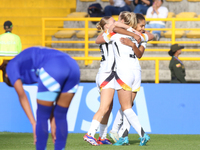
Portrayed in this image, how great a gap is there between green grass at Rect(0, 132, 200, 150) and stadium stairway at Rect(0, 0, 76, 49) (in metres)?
7.07

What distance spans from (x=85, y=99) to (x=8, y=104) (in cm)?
151

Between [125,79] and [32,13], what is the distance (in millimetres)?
9920

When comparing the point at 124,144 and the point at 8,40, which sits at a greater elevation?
the point at 8,40

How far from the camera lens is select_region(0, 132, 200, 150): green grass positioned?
20.0 feet

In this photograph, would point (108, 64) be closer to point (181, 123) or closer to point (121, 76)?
point (121, 76)

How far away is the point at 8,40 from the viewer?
10.1m

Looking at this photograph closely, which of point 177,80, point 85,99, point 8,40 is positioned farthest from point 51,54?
point 8,40

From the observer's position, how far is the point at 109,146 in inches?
246

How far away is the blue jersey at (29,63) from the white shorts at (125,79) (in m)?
1.93

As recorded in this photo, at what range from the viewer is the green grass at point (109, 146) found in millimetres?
6105

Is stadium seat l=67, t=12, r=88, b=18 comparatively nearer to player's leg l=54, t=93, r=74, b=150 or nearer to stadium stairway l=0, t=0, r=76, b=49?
stadium stairway l=0, t=0, r=76, b=49

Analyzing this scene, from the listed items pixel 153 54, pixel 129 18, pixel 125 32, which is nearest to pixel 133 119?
pixel 125 32

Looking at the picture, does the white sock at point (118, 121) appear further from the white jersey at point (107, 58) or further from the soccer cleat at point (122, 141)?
the white jersey at point (107, 58)

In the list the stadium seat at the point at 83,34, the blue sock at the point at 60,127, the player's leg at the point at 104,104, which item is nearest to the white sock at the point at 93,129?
the player's leg at the point at 104,104
